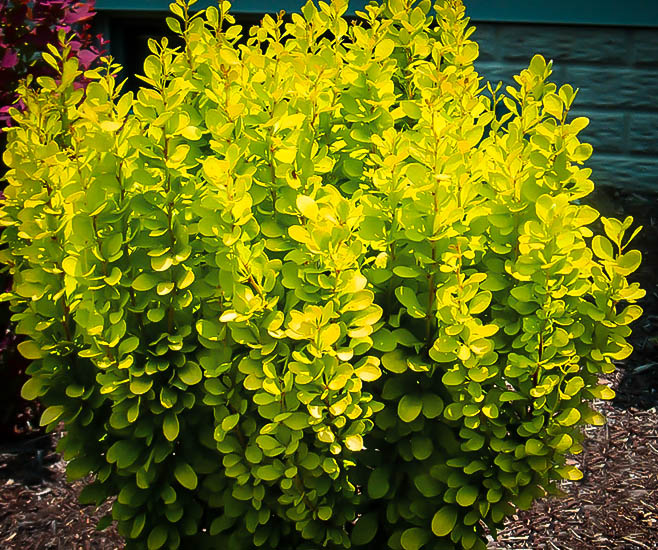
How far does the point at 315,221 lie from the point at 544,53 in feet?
13.2

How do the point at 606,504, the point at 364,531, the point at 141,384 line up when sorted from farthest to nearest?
1. the point at 606,504
2. the point at 364,531
3. the point at 141,384

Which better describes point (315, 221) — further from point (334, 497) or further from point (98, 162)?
point (334, 497)

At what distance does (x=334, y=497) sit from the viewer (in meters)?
1.94

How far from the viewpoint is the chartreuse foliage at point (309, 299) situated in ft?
5.65

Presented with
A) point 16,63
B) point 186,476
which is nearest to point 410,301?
point 186,476

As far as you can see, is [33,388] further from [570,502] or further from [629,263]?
[570,502]

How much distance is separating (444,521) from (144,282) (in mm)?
988

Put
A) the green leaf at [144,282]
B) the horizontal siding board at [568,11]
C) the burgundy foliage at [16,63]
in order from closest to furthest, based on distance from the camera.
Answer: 1. the green leaf at [144,282]
2. the burgundy foliage at [16,63]
3. the horizontal siding board at [568,11]

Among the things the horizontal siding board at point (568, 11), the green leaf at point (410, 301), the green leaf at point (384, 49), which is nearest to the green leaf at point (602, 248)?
the green leaf at point (410, 301)

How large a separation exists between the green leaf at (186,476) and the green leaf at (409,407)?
1.89 ft

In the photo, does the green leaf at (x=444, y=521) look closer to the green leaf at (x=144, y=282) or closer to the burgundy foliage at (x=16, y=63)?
the green leaf at (x=144, y=282)

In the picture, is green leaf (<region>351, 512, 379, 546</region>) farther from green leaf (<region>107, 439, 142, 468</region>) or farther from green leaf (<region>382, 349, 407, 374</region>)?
Result: green leaf (<region>107, 439, 142, 468</region>)

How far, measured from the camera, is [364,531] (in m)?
2.05

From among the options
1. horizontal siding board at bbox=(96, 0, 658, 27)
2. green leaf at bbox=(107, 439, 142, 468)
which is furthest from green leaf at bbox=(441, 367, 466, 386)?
horizontal siding board at bbox=(96, 0, 658, 27)
